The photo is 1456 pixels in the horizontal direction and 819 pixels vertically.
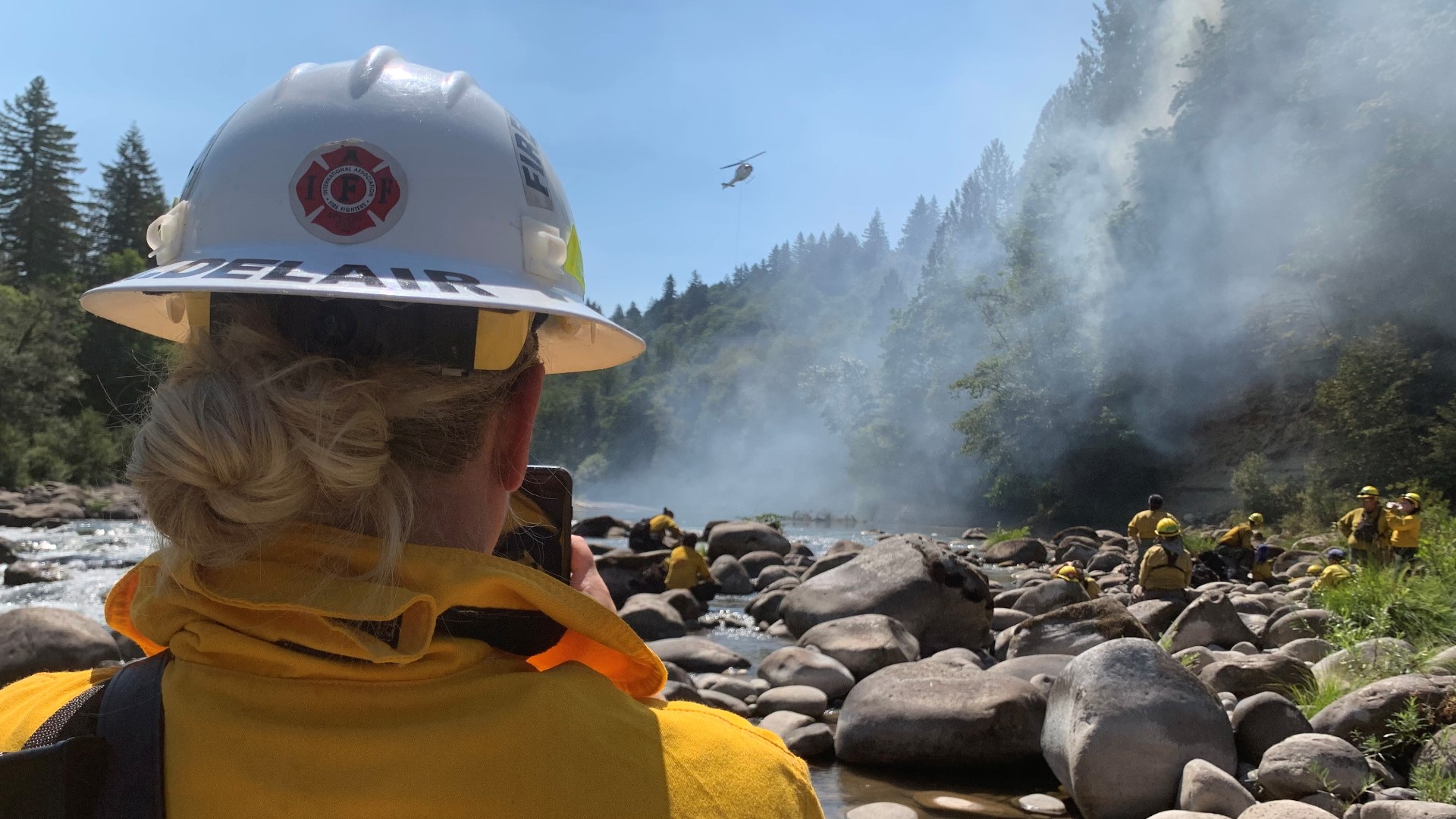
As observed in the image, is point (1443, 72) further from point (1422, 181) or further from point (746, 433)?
point (746, 433)

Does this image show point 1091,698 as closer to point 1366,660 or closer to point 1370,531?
point 1366,660

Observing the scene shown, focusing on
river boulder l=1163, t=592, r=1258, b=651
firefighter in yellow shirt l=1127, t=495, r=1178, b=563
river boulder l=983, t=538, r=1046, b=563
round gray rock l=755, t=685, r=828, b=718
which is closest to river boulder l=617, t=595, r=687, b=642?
round gray rock l=755, t=685, r=828, b=718

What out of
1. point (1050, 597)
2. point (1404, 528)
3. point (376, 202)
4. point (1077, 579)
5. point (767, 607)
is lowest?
point (767, 607)

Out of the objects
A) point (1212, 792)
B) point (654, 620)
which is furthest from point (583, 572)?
point (654, 620)

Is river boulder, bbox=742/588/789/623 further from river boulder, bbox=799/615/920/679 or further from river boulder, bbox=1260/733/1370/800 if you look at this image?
river boulder, bbox=1260/733/1370/800

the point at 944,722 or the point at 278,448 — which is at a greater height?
the point at 278,448

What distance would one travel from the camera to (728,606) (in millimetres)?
15578

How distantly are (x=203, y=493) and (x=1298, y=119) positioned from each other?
140 ft

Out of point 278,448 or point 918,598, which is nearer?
point 278,448

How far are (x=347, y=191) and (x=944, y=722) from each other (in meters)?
6.09

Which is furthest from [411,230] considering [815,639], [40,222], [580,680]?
[40,222]

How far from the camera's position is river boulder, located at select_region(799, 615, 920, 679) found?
953cm

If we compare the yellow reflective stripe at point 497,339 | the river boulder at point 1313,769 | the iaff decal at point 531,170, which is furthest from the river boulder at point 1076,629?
the yellow reflective stripe at point 497,339

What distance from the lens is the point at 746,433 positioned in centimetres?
8962
